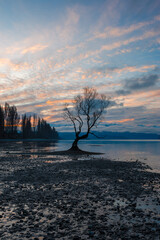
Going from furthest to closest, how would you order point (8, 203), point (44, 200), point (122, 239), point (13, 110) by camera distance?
point (13, 110)
point (44, 200)
point (8, 203)
point (122, 239)

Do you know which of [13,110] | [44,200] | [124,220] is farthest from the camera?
[13,110]

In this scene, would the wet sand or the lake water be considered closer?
the wet sand

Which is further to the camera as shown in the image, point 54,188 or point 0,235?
point 54,188

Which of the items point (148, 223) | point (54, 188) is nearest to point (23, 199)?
point (54, 188)

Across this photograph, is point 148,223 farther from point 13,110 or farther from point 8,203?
point 13,110

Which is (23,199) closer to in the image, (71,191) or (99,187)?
(71,191)

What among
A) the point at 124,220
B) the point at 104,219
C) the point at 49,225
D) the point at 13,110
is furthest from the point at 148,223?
the point at 13,110

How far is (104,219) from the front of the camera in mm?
7129

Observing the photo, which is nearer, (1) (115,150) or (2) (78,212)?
(2) (78,212)

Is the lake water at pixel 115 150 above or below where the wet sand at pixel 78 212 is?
below

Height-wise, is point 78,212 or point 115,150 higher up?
point 78,212

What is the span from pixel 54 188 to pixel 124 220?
5.84 meters

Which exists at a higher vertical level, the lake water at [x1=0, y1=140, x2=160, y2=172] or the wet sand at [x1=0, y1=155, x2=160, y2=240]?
the wet sand at [x1=0, y1=155, x2=160, y2=240]

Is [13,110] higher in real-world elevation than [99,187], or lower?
higher
